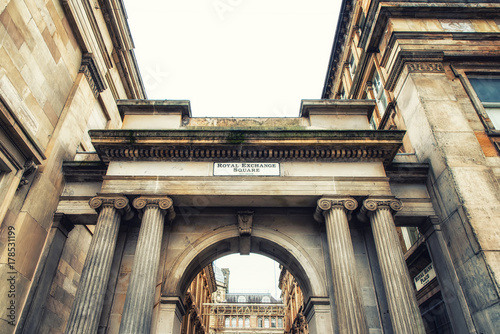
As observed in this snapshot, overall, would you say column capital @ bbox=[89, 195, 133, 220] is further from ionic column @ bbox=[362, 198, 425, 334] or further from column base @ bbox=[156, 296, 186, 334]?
ionic column @ bbox=[362, 198, 425, 334]

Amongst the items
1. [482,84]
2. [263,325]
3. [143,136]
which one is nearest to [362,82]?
[482,84]

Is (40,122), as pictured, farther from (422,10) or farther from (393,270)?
(422,10)

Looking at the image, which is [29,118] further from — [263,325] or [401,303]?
[263,325]

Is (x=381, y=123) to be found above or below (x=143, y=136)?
above

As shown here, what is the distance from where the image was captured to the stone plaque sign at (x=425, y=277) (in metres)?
13.8

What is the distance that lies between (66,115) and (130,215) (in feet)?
17.6

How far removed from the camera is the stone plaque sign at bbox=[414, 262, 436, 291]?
544 inches

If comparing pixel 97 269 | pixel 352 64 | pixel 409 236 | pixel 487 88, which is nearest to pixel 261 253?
pixel 97 269

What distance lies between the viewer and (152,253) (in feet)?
32.7

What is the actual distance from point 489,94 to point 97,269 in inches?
609

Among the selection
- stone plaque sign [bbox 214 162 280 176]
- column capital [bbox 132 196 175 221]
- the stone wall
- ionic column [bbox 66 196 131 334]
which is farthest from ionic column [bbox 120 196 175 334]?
the stone wall

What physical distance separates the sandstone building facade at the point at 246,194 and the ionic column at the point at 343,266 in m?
0.04

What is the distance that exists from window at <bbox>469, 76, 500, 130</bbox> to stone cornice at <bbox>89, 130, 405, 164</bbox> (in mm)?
4185

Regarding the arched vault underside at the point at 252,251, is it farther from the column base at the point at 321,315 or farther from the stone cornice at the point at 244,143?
the stone cornice at the point at 244,143
